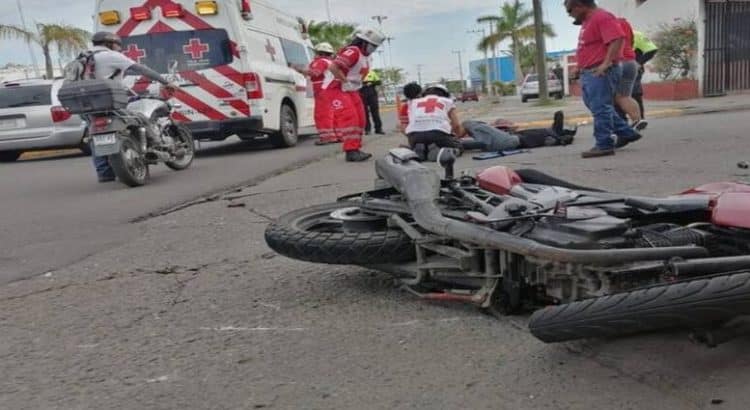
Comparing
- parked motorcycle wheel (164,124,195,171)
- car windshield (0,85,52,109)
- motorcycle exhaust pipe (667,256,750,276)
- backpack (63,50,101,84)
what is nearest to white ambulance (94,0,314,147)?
parked motorcycle wheel (164,124,195,171)

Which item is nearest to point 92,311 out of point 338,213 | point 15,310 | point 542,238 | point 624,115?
point 15,310

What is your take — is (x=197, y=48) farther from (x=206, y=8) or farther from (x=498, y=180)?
(x=498, y=180)

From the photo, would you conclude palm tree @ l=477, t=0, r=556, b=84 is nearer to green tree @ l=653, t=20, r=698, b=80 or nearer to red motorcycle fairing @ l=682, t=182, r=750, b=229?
green tree @ l=653, t=20, r=698, b=80

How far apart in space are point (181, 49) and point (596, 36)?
5.84 meters

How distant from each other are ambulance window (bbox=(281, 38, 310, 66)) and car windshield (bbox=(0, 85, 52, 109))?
4.17m

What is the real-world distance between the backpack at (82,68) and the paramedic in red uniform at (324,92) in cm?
258

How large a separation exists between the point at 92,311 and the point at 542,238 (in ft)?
6.21

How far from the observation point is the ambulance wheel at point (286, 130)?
35.2ft

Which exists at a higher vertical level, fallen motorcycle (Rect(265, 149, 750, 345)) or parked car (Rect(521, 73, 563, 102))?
fallen motorcycle (Rect(265, 149, 750, 345))

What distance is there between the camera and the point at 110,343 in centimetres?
245

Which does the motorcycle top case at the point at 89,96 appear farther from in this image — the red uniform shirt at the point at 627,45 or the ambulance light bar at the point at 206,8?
the red uniform shirt at the point at 627,45

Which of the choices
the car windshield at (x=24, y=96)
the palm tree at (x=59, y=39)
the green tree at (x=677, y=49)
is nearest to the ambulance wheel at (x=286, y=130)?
the car windshield at (x=24, y=96)

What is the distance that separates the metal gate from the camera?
59.7 feet

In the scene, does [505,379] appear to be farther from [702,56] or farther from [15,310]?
[702,56]
